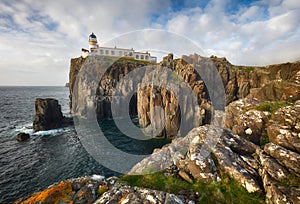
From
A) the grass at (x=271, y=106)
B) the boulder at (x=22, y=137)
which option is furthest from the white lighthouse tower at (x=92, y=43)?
the grass at (x=271, y=106)

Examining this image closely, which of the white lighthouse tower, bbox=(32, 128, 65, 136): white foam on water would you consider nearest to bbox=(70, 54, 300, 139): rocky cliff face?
bbox=(32, 128, 65, 136): white foam on water

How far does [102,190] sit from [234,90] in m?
56.2

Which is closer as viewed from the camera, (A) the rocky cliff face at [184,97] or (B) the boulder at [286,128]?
(B) the boulder at [286,128]

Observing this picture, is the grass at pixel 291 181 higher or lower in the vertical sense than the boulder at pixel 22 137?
higher

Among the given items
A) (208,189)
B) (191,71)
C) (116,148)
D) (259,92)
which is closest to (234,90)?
(191,71)

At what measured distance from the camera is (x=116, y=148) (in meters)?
34.7

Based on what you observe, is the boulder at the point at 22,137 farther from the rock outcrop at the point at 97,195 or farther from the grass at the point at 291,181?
the grass at the point at 291,181

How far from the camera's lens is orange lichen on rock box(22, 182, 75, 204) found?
610 centimetres

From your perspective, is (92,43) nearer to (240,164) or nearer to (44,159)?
(44,159)

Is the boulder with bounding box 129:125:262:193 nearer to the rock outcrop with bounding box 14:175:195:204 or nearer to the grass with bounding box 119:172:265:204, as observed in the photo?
the grass with bounding box 119:172:265:204

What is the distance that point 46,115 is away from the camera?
168 feet

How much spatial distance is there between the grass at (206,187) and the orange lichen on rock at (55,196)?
253 cm

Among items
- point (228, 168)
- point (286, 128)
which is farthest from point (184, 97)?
point (228, 168)

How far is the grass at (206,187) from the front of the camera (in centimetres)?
621
